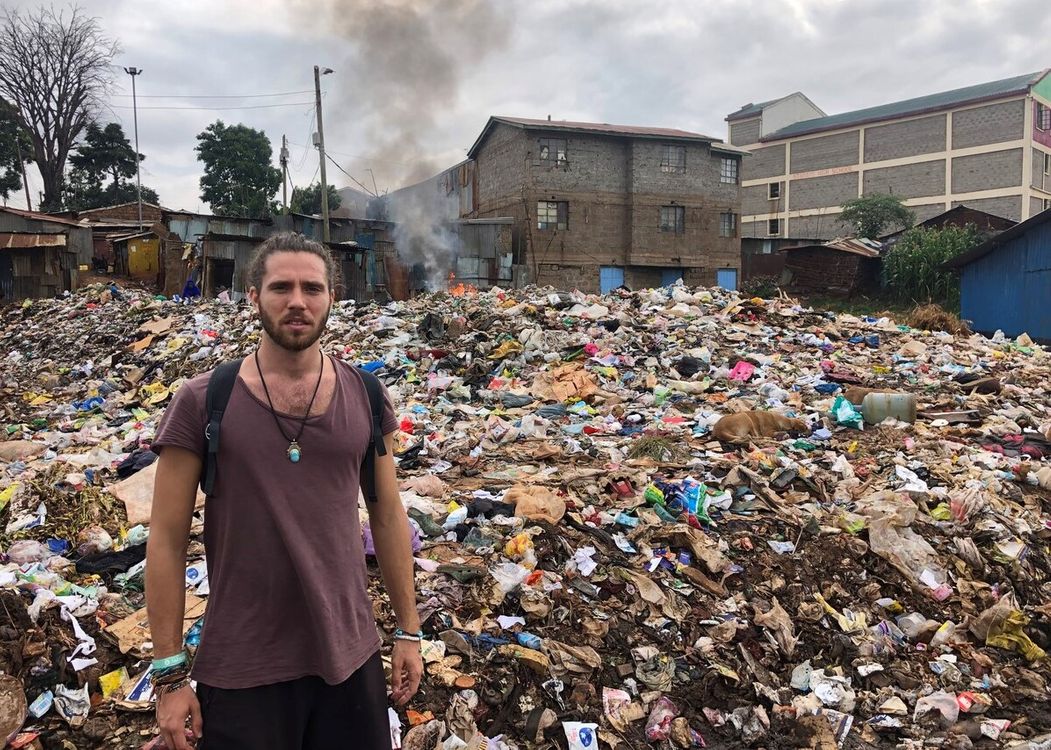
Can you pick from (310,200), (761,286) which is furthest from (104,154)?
(761,286)

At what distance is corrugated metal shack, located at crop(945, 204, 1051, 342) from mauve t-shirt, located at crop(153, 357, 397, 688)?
16.6 m

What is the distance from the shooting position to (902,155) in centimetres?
3491

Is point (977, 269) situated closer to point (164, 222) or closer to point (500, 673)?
point (500, 673)

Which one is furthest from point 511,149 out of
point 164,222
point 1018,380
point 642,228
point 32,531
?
point 32,531

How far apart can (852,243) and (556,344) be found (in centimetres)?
2074

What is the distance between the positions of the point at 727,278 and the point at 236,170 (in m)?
21.9

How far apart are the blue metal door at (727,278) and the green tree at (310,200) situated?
18108 millimetres

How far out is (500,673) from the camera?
10.0ft

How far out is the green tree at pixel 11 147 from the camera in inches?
1139

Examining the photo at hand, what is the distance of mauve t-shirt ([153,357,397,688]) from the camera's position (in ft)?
4.96

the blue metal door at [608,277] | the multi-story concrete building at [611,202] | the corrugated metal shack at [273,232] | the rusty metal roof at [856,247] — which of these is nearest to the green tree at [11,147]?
the corrugated metal shack at [273,232]

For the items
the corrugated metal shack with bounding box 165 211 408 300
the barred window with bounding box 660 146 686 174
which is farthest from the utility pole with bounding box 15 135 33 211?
the barred window with bounding box 660 146 686 174

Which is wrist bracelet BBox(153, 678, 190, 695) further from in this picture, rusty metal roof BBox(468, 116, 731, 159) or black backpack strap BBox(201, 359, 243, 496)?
rusty metal roof BBox(468, 116, 731, 159)

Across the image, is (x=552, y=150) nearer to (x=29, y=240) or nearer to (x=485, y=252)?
(x=485, y=252)
